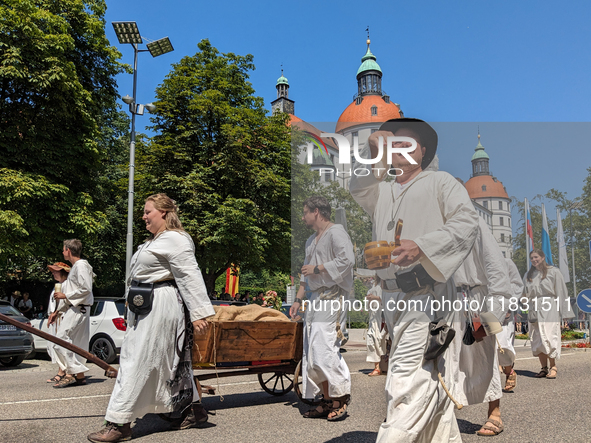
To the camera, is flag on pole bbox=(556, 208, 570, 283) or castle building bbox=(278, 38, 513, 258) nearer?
castle building bbox=(278, 38, 513, 258)

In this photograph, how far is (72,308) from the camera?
7855 mm

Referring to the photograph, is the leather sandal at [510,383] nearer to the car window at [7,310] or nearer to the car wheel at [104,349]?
the car wheel at [104,349]

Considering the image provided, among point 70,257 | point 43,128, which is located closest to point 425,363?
point 70,257

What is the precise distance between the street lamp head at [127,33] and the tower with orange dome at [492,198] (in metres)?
17.1

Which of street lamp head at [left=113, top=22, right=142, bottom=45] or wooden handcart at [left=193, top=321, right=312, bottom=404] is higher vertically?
street lamp head at [left=113, top=22, right=142, bottom=45]

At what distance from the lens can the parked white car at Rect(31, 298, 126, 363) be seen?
1161cm

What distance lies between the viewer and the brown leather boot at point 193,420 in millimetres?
5012

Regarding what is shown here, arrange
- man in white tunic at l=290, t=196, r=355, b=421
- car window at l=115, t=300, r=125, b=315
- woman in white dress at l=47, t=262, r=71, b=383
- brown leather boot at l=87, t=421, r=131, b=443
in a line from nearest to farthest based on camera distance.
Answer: brown leather boot at l=87, t=421, r=131, b=443 → man in white tunic at l=290, t=196, r=355, b=421 → woman in white dress at l=47, t=262, r=71, b=383 → car window at l=115, t=300, r=125, b=315

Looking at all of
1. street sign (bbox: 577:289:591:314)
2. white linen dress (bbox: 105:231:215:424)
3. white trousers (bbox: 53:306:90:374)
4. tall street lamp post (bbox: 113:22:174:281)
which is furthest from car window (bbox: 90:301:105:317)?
street sign (bbox: 577:289:591:314)

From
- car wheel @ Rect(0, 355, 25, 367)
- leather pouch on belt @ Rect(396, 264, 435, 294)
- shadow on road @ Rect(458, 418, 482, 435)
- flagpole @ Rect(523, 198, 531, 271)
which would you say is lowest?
car wheel @ Rect(0, 355, 25, 367)

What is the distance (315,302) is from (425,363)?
2.63m

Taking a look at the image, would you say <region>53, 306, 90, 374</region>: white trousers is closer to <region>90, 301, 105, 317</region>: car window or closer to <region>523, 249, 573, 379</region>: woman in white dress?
<region>90, 301, 105, 317</region>: car window

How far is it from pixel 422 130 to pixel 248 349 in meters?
3.35

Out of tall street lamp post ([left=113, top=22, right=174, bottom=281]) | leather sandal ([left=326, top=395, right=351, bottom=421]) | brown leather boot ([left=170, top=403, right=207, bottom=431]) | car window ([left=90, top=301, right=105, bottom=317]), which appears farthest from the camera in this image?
tall street lamp post ([left=113, top=22, right=174, bottom=281])
